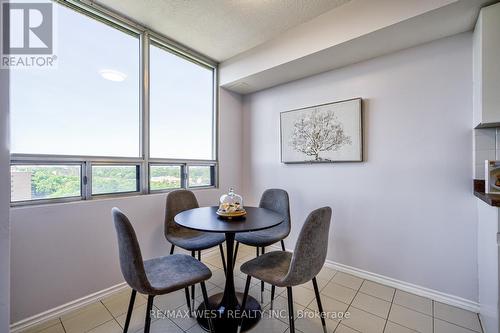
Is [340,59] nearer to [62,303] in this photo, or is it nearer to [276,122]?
[276,122]

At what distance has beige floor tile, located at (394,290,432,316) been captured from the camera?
191cm

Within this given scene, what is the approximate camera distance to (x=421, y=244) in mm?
2129

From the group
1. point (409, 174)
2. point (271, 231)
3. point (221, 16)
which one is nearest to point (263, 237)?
point (271, 231)

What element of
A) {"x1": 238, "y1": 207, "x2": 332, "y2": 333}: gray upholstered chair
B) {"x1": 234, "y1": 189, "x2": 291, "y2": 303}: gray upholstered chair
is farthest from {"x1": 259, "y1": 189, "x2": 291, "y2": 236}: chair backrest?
{"x1": 238, "y1": 207, "x2": 332, "y2": 333}: gray upholstered chair

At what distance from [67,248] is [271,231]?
182 centimetres

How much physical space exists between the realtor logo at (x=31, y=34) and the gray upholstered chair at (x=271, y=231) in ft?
7.59

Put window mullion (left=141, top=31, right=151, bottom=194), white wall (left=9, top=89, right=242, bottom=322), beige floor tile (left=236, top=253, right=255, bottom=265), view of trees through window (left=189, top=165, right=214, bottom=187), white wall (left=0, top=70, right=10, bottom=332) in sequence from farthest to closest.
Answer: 1. view of trees through window (left=189, top=165, right=214, bottom=187)
2. beige floor tile (left=236, top=253, right=255, bottom=265)
3. window mullion (left=141, top=31, right=151, bottom=194)
4. white wall (left=9, top=89, right=242, bottom=322)
5. white wall (left=0, top=70, right=10, bottom=332)

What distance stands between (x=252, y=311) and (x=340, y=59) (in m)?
2.62

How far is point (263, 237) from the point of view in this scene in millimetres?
2213

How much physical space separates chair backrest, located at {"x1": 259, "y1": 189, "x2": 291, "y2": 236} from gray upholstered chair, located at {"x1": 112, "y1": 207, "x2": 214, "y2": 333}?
1157 millimetres

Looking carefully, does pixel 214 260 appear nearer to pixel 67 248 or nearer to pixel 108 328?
pixel 108 328

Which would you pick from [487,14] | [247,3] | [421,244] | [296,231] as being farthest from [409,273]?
[247,3]

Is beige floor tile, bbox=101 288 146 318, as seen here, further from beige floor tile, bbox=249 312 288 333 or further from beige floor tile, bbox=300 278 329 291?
beige floor tile, bbox=300 278 329 291

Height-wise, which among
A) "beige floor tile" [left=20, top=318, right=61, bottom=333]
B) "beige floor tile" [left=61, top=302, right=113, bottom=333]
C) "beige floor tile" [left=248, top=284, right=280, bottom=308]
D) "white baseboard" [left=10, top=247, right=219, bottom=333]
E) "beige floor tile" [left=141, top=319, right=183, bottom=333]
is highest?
"white baseboard" [left=10, top=247, right=219, bottom=333]
